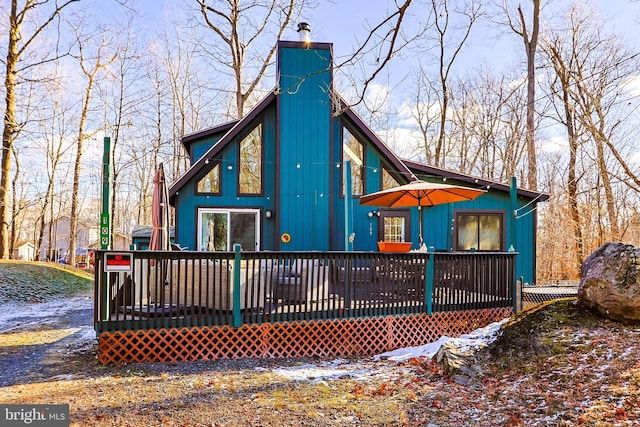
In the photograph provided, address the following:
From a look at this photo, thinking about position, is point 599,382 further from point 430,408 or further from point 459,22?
point 459,22

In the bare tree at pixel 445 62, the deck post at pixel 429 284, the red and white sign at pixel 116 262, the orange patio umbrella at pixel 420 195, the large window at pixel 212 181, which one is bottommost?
the deck post at pixel 429 284

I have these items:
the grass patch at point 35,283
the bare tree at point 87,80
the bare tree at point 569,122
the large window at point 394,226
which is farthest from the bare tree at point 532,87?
the bare tree at point 87,80

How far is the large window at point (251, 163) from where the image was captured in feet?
31.8

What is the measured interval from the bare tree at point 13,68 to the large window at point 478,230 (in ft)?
47.5

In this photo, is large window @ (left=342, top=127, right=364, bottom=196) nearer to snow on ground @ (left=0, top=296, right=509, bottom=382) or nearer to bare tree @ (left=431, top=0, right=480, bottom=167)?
snow on ground @ (left=0, top=296, right=509, bottom=382)

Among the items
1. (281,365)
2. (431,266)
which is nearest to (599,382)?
(431,266)

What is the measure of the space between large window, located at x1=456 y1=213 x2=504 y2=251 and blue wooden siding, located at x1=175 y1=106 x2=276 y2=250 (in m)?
5.11

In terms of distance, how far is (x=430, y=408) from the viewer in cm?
367

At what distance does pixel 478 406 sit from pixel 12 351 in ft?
19.0

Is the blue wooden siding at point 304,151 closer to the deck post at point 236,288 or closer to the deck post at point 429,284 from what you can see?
the deck post at point 429,284

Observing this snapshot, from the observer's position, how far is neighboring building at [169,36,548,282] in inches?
373

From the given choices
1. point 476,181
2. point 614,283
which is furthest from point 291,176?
point 614,283

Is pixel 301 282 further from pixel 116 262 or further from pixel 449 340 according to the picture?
pixel 116 262

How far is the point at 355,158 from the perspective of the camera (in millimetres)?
10016
